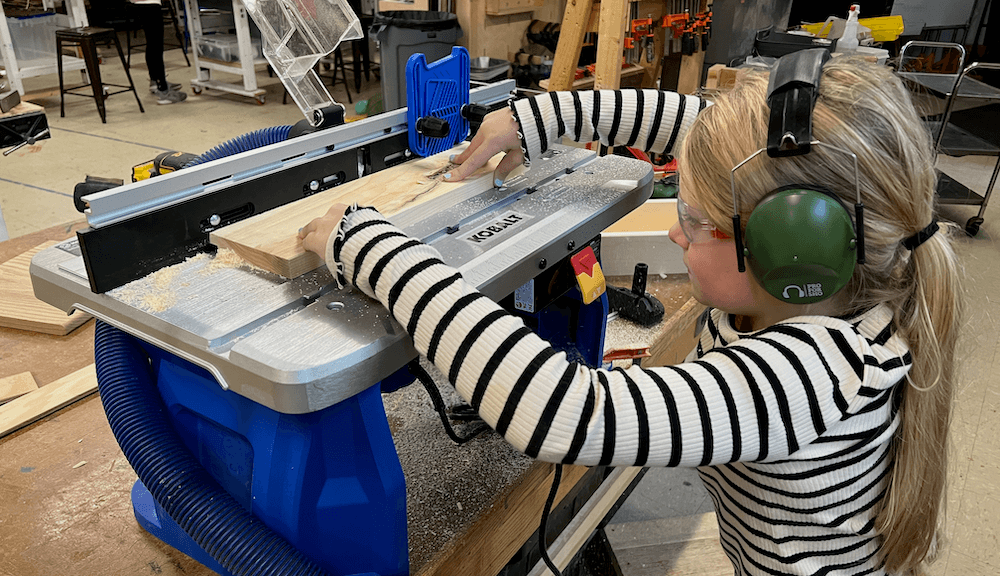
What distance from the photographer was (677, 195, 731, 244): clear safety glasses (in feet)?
2.60

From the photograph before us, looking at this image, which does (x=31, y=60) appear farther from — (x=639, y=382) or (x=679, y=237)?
(x=639, y=382)

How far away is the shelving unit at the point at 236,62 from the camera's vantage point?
5172 mm

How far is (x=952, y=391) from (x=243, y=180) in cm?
93

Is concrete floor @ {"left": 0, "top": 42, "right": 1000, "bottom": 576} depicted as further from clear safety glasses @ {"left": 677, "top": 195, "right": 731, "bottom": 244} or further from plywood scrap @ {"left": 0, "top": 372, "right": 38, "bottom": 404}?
plywood scrap @ {"left": 0, "top": 372, "right": 38, "bottom": 404}

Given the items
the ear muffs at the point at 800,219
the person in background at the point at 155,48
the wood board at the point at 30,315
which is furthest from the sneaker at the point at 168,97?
the ear muffs at the point at 800,219

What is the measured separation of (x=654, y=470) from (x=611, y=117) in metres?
1.33

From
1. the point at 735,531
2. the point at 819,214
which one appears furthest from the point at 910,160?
the point at 735,531

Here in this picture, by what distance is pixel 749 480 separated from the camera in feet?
2.86

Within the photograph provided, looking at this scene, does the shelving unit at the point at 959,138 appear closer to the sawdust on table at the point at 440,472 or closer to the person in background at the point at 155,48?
the sawdust on table at the point at 440,472

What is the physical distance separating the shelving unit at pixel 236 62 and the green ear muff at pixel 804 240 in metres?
5.16

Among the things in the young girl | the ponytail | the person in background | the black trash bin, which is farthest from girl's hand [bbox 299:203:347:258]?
the person in background

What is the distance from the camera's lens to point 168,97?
5.48 metres

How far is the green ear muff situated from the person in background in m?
5.55

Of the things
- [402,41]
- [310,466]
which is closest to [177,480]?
[310,466]
